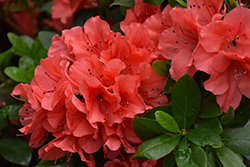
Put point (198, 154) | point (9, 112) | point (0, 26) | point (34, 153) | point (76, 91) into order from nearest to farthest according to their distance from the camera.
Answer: point (198, 154), point (76, 91), point (9, 112), point (34, 153), point (0, 26)

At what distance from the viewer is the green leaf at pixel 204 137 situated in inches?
31.1

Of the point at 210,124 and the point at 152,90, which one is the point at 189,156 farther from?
the point at 152,90

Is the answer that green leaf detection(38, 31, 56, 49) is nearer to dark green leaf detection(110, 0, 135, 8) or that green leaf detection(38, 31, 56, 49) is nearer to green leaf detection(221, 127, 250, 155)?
dark green leaf detection(110, 0, 135, 8)

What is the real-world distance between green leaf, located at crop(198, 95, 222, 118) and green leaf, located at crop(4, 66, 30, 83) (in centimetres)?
82

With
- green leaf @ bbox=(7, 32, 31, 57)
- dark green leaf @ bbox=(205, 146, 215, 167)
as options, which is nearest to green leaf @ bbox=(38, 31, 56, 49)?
green leaf @ bbox=(7, 32, 31, 57)

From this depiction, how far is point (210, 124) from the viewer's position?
2.82ft

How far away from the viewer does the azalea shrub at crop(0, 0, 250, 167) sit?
804mm

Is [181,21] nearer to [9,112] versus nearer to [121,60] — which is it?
[121,60]

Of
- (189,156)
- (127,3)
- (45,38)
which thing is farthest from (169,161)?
(45,38)

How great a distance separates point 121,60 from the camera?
96cm

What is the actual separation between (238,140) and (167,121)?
0.73 ft

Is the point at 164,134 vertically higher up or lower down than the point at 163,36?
lower down

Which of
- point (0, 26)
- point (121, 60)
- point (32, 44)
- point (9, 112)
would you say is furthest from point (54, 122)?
point (0, 26)

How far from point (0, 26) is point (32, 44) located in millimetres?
686
